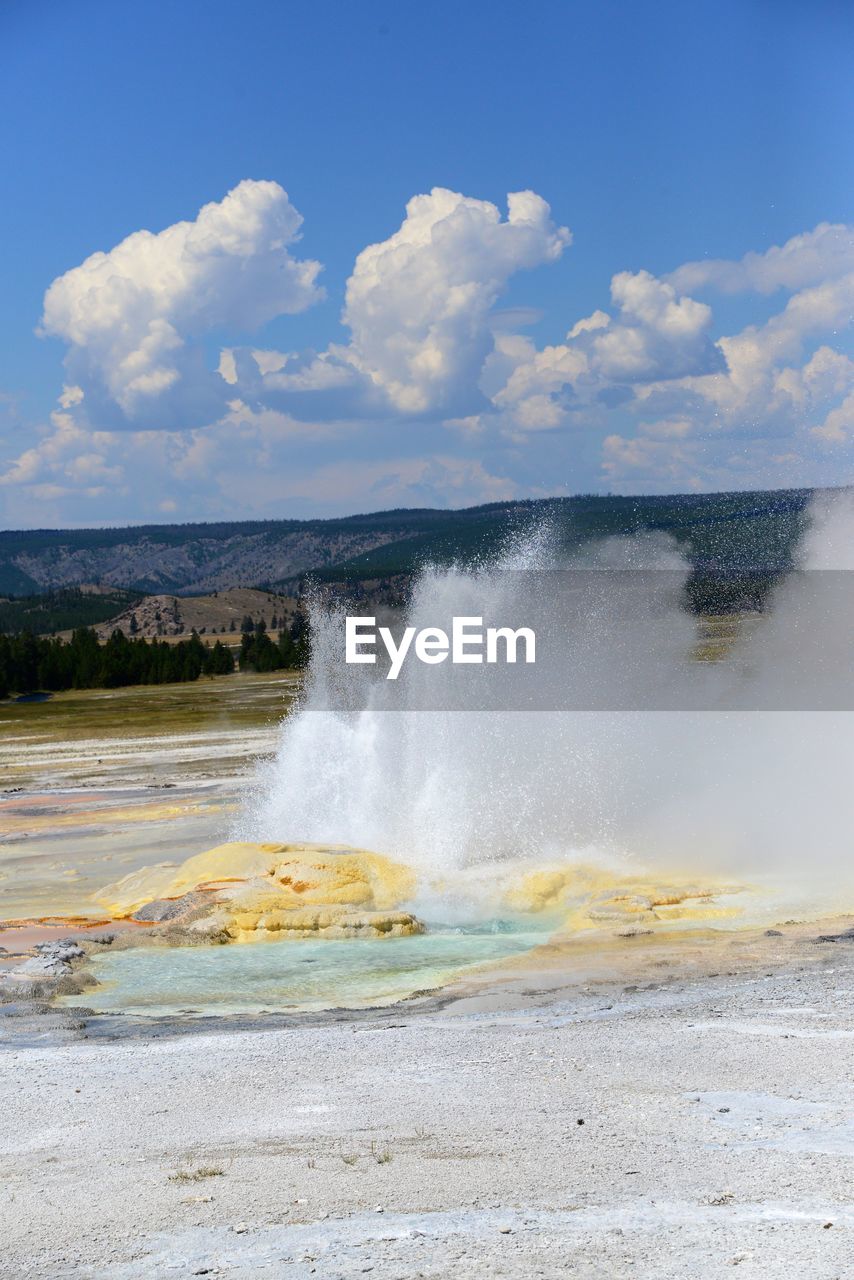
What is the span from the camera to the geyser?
2084 cm

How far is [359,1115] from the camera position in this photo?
9086 mm

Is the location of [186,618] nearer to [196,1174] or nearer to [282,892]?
[282,892]

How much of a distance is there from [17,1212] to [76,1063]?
368 centimetres

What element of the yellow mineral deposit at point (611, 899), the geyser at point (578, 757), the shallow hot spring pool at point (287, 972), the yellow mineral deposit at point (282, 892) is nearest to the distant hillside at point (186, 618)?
the geyser at point (578, 757)

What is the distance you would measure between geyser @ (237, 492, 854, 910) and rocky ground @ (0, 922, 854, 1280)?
22.5ft

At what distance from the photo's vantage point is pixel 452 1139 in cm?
841

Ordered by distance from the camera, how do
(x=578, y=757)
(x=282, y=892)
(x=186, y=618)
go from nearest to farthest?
(x=282, y=892) → (x=578, y=757) → (x=186, y=618)

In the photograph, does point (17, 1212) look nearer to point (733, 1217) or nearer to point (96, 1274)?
point (96, 1274)

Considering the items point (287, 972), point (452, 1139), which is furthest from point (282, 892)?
point (452, 1139)

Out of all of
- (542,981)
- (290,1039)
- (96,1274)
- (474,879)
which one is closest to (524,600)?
(474,879)

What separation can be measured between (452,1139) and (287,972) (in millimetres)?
Result: 7235

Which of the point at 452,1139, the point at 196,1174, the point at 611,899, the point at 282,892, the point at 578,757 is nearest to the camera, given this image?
the point at 196,1174

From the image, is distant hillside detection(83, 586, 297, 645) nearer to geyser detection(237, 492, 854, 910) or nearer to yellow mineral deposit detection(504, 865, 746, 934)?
geyser detection(237, 492, 854, 910)

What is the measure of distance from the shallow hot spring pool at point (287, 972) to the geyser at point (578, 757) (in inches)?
97.9
